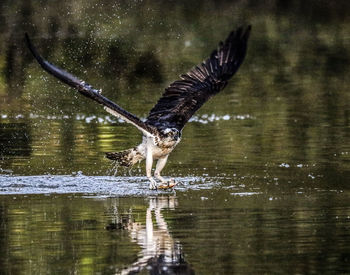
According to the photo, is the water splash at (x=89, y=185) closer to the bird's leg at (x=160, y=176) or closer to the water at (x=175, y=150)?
the water at (x=175, y=150)

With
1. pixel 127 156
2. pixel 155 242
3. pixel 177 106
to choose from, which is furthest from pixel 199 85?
pixel 155 242

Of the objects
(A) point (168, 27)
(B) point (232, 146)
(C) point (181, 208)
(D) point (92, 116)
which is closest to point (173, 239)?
(C) point (181, 208)

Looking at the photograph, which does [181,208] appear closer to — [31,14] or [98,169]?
[98,169]

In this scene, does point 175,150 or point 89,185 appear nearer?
point 89,185

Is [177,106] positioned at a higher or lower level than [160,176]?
higher

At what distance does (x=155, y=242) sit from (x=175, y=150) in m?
6.50

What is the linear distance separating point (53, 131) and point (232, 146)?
11.5ft

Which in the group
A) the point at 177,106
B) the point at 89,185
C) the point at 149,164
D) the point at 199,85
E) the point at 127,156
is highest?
the point at 199,85

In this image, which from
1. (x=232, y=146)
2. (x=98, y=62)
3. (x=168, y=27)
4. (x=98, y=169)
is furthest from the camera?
(x=168, y=27)

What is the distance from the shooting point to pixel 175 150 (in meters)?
16.8

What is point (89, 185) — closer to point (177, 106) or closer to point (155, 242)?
point (177, 106)

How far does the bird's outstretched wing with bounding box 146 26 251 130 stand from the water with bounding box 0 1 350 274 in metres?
0.81

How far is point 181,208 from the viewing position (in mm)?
12227

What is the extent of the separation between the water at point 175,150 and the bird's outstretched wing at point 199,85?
0.81m
